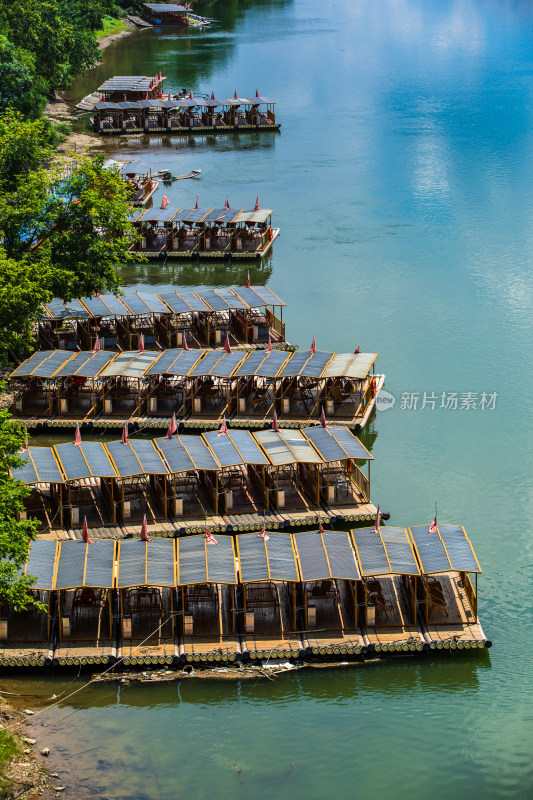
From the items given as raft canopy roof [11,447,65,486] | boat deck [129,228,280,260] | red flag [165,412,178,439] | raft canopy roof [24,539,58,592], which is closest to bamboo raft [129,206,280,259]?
boat deck [129,228,280,260]

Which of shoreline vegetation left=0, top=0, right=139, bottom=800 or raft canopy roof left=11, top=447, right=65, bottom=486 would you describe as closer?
shoreline vegetation left=0, top=0, right=139, bottom=800

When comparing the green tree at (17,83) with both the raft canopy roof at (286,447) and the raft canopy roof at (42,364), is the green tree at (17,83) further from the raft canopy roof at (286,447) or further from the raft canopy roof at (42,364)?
the raft canopy roof at (286,447)

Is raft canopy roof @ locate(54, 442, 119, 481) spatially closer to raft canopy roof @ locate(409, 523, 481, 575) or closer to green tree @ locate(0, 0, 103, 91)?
raft canopy roof @ locate(409, 523, 481, 575)

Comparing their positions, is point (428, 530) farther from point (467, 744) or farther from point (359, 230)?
point (359, 230)

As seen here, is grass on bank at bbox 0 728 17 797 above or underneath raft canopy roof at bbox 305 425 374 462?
underneath

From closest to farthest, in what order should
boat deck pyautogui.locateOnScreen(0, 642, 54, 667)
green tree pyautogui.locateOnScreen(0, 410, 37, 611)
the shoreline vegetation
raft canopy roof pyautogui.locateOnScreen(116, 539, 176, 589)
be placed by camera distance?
green tree pyautogui.locateOnScreen(0, 410, 37, 611), the shoreline vegetation, boat deck pyautogui.locateOnScreen(0, 642, 54, 667), raft canopy roof pyautogui.locateOnScreen(116, 539, 176, 589)

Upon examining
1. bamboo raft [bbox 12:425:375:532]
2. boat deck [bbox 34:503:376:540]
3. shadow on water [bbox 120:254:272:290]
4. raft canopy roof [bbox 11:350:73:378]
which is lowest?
boat deck [bbox 34:503:376:540]

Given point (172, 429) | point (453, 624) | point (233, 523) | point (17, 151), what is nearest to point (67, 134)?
point (17, 151)

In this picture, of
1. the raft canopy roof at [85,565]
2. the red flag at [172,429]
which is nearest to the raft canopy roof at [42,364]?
the red flag at [172,429]
